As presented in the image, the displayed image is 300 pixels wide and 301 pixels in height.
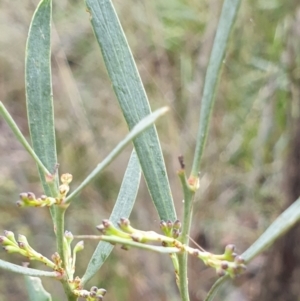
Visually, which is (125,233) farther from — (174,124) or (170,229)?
(174,124)

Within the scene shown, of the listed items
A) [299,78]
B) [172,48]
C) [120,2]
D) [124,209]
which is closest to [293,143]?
[299,78]

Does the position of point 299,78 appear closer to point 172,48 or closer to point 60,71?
point 172,48

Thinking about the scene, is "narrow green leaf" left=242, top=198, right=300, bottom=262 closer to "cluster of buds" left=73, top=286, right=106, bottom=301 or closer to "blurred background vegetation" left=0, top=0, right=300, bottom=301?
"cluster of buds" left=73, top=286, right=106, bottom=301

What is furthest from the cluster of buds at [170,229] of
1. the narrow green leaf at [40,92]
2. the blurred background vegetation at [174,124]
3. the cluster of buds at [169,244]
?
the blurred background vegetation at [174,124]

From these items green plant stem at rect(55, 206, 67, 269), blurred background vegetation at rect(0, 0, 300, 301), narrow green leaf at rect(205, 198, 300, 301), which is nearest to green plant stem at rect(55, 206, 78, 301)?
green plant stem at rect(55, 206, 67, 269)

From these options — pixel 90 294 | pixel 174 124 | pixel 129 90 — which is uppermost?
pixel 129 90

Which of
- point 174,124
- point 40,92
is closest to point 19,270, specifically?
point 40,92

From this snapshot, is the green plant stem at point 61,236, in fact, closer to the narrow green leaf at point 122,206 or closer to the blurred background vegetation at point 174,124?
the narrow green leaf at point 122,206
